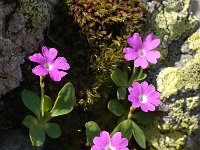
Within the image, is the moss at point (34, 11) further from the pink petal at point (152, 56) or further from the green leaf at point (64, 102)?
the pink petal at point (152, 56)

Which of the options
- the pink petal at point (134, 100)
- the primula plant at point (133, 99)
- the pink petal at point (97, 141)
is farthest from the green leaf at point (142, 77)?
the pink petal at point (97, 141)

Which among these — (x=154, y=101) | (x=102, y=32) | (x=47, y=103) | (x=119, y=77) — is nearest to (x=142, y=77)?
(x=119, y=77)

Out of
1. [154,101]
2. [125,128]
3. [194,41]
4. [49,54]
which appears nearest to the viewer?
[49,54]

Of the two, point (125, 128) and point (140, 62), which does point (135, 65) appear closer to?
point (140, 62)

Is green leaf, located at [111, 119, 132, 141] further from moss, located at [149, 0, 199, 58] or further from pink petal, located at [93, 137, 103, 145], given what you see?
moss, located at [149, 0, 199, 58]

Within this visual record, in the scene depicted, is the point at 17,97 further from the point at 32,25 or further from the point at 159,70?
the point at 159,70

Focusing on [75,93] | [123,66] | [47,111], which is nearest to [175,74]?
[123,66]
